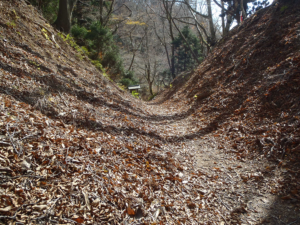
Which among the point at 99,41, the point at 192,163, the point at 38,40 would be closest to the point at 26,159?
the point at 192,163

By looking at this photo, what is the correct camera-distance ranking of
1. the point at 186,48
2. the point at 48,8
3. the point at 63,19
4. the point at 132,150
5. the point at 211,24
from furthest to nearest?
the point at 186,48 < the point at 211,24 < the point at 48,8 < the point at 63,19 < the point at 132,150

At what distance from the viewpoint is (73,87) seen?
19.7 ft

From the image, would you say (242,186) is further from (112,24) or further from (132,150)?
(112,24)

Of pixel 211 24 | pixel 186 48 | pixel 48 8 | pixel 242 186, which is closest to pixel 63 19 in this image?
pixel 48 8

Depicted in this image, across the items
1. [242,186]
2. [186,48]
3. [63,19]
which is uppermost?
[186,48]

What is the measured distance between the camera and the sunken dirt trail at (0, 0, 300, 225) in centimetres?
235

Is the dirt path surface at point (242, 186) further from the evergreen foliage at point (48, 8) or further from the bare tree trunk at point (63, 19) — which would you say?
the evergreen foliage at point (48, 8)

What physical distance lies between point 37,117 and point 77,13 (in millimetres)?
14438

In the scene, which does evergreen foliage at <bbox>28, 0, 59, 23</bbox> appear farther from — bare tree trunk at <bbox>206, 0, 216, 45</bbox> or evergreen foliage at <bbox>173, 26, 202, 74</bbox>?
evergreen foliage at <bbox>173, 26, 202, 74</bbox>

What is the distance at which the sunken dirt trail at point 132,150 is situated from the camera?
235cm

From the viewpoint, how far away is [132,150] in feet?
13.8

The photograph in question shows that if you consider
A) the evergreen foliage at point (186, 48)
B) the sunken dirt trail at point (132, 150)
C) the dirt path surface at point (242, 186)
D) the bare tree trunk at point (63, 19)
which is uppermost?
the evergreen foliage at point (186, 48)

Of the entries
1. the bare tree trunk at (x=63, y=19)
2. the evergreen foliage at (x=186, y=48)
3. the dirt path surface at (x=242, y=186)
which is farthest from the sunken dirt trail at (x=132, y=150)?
the evergreen foliage at (x=186, y=48)

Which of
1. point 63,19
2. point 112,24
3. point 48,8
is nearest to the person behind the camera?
point 63,19
